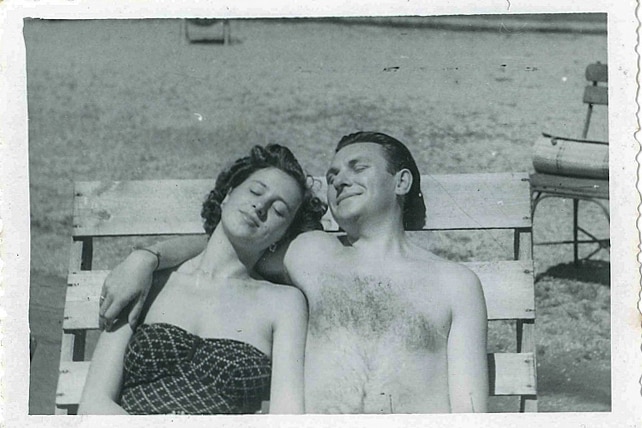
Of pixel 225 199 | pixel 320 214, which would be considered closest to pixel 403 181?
pixel 320 214

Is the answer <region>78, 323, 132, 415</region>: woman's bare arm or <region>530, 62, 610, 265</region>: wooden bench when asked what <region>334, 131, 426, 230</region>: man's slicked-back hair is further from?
<region>78, 323, 132, 415</region>: woman's bare arm

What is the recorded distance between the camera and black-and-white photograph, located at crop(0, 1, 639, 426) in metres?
2.98

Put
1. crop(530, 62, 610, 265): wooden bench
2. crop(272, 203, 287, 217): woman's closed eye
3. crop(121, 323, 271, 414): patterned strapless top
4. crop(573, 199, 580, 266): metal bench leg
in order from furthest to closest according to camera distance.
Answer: crop(573, 199, 580, 266): metal bench leg
crop(530, 62, 610, 265): wooden bench
crop(272, 203, 287, 217): woman's closed eye
crop(121, 323, 271, 414): patterned strapless top

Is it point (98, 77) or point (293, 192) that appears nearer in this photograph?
point (293, 192)

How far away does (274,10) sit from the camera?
3.35 m

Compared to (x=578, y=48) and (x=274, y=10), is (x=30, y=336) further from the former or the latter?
(x=578, y=48)

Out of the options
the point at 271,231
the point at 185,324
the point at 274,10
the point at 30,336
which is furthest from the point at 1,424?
the point at 274,10

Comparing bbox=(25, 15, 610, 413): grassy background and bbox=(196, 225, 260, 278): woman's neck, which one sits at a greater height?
bbox=(25, 15, 610, 413): grassy background

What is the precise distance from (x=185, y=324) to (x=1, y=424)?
0.81 metres

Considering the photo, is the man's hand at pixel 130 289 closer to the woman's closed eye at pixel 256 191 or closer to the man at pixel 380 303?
the man at pixel 380 303

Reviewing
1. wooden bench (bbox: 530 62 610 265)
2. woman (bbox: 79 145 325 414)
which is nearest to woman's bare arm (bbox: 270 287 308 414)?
woman (bbox: 79 145 325 414)

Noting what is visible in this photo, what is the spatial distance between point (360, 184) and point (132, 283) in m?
0.85

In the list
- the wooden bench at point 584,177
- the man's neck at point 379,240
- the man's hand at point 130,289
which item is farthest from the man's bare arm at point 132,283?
the wooden bench at point 584,177

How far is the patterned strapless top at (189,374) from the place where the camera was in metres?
2.91
